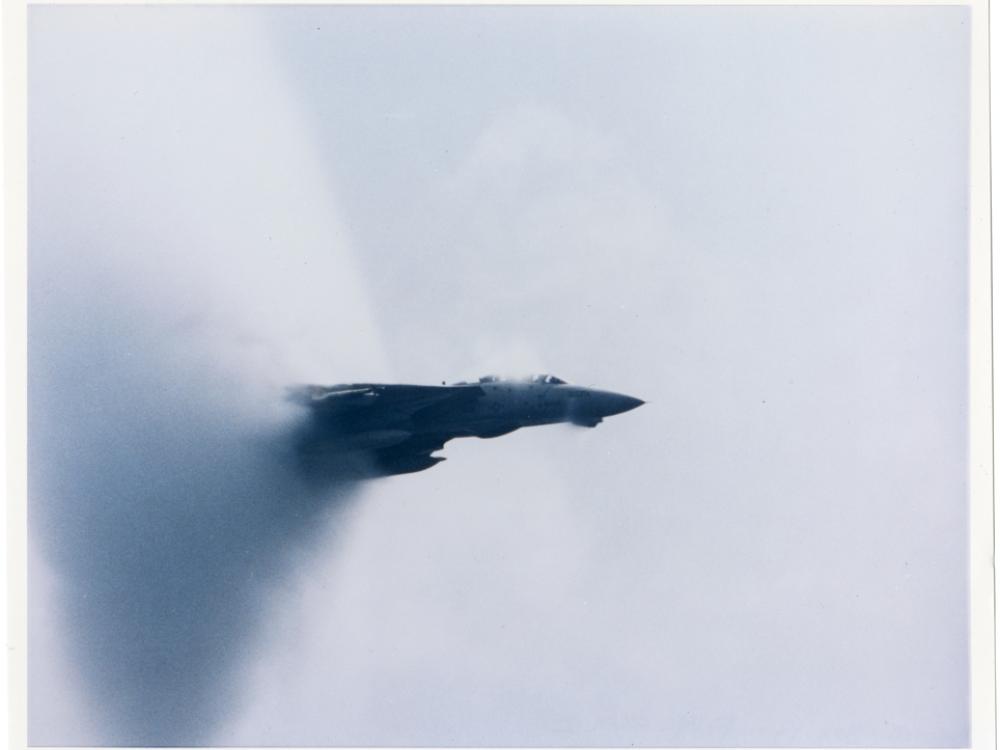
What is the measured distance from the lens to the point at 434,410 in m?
13.2

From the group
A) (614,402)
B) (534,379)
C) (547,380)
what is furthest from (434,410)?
(614,402)

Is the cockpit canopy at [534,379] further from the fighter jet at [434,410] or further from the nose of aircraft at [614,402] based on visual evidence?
the nose of aircraft at [614,402]

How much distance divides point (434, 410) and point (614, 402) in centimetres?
235

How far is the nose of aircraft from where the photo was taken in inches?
512

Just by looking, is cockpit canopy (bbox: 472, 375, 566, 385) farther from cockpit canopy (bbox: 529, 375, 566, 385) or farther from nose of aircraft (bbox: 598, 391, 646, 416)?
nose of aircraft (bbox: 598, 391, 646, 416)

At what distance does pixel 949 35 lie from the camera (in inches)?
498

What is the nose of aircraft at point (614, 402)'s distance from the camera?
42.7 feet

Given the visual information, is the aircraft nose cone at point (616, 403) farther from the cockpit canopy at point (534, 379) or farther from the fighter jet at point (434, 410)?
the cockpit canopy at point (534, 379)

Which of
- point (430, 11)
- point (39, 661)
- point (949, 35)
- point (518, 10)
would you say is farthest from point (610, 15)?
point (39, 661)

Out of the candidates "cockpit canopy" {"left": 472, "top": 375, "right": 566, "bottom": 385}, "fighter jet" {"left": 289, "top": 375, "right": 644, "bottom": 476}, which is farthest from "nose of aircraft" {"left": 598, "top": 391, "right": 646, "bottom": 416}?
"cockpit canopy" {"left": 472, "top": 375, "right": 566, "bottom": 385}

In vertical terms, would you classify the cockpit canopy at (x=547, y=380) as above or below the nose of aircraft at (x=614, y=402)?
above

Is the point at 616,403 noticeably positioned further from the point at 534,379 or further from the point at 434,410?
the point at 434,410

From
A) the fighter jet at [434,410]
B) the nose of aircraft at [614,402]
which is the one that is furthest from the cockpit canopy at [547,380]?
the nose of aircraft at [614,402]
